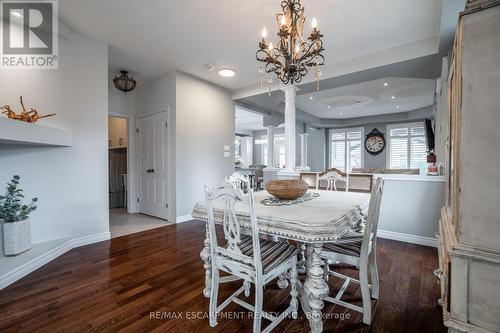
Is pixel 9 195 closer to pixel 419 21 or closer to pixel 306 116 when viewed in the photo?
pixel 419 21

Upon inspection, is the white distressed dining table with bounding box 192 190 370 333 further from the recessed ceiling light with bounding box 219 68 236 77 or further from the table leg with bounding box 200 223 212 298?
the recessed ceiling light with bounding box 219 68 236 77

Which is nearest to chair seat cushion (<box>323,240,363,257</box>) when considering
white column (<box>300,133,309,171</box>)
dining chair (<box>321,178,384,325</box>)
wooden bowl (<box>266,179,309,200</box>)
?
dining chair (<box>321,178,384,325</box>)

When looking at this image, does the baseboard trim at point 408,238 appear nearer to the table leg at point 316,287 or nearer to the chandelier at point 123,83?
the table leg at point 316,287

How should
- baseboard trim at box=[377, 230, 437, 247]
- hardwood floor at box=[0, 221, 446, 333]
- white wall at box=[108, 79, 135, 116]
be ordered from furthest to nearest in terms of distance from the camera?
white wall at box=[108, 79, 135, 116]
baseboard trim at box=[377, 230, 437, 247]
hardwood floor at box=[0, 221, 446, 333]

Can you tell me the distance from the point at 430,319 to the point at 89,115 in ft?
13.2

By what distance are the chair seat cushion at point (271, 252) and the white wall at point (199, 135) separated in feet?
8.96

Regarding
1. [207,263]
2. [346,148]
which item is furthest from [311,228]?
[346,148]

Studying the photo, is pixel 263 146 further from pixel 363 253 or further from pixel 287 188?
pixel 363 253

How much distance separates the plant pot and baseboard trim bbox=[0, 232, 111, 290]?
22 centimetres

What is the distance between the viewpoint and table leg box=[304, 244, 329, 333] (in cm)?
133

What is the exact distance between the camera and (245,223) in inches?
57.8

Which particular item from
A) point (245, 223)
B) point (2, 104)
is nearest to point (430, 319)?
point (245, 223)

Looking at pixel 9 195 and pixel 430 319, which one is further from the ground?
pixel 9 195

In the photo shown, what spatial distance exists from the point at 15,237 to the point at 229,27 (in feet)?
10.3
